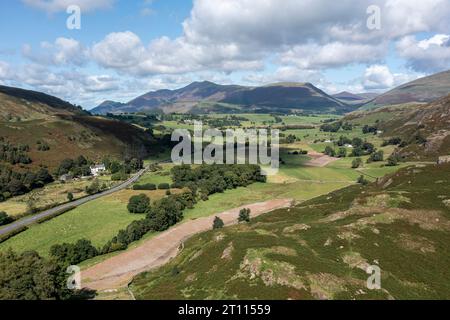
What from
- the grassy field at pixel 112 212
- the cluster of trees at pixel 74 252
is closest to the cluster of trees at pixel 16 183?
the grassy field at pixel 112 212

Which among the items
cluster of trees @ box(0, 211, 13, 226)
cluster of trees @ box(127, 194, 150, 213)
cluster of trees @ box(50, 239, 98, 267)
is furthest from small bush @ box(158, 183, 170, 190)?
cluster of trees @ box(50, 239, 98, 267)

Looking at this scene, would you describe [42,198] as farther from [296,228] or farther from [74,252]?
[296,228]

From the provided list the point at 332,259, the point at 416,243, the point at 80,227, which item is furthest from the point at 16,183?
the point at 416,243

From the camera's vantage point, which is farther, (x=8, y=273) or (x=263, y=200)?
(x=263, y=200)

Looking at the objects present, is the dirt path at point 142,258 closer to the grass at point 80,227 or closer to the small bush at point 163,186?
the grass at point 80,227
